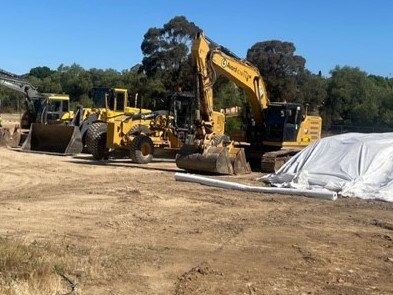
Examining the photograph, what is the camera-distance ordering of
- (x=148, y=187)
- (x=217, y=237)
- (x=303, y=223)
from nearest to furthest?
1. (x=217, y=237)
2. (x=303, y=223)
3. (x=148, y=187)

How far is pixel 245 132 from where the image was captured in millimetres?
22312

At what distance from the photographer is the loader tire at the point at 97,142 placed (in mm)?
22812

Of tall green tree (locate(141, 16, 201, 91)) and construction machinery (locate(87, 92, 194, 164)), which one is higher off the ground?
tall green tree (locate(141, 16, 201, 91))

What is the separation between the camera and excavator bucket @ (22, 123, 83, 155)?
82.3 feet

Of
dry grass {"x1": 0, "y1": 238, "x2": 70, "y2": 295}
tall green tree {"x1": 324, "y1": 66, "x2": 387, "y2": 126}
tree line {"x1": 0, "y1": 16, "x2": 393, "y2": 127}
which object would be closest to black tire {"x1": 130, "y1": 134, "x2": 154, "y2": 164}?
dry grass {"x1": 0, "y1": 238, "x2": 70, "y2": 295}

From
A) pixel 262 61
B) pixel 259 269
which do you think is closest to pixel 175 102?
pixel 259 269

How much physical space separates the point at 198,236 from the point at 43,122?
23663mm

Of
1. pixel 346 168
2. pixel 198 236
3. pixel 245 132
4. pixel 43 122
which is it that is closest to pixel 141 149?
pixel 245 132

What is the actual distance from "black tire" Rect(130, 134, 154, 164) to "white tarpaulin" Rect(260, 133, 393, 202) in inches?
220

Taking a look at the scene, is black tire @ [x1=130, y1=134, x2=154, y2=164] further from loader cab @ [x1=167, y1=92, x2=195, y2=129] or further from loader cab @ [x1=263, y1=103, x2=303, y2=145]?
loader cab @ [x1=263, y1=103, x2=303, y2=145]

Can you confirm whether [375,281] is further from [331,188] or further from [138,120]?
[138,120]

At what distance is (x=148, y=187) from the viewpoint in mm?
15219

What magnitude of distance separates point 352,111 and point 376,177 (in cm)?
4011

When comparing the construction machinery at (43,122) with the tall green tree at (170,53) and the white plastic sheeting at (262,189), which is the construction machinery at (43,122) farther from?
the tall green tree at (170,53)
